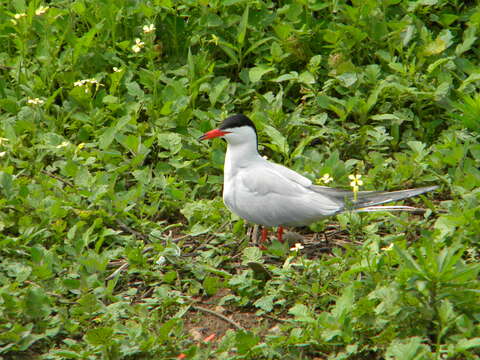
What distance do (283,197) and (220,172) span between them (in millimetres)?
880

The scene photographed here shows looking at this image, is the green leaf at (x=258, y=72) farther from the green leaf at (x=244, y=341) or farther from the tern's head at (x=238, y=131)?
the green leaf at (x=244, y=341)

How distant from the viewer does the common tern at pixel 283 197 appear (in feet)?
14.6

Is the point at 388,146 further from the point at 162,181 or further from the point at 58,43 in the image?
the point at 58,43

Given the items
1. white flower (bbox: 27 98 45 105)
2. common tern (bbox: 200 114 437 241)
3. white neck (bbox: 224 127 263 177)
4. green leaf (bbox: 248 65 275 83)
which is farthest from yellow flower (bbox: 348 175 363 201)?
white flower (bbox: 27 98 45 105)

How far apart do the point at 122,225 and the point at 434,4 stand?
3.15 m

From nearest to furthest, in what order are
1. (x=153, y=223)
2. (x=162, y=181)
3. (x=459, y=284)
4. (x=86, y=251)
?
(x=459, y=284)
(x=86, y=251)
(x=153, y=223)
(x=162, y=181)

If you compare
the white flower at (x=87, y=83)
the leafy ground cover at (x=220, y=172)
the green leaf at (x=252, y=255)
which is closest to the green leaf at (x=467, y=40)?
the leafy ground cover at (x=220, y=172)

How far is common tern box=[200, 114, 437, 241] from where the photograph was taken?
4445 millimetres

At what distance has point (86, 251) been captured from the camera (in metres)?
4.43

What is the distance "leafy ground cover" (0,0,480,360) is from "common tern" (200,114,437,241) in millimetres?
194

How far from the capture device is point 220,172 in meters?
5.31

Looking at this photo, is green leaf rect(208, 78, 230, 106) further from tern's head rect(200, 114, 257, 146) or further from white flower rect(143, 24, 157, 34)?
tern's head rect(200, 114, 257, 146)

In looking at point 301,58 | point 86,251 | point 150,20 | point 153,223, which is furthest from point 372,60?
point 86,251

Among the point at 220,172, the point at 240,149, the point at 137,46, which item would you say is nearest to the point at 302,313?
the point at 240,149
